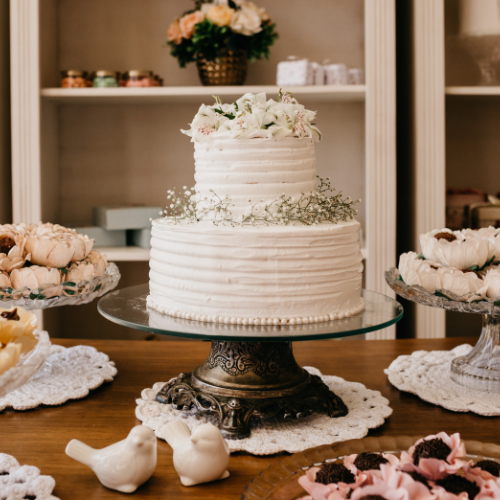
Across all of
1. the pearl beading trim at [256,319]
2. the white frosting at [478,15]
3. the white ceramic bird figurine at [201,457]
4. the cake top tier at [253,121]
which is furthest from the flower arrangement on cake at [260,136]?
the white frosting at [478,15]

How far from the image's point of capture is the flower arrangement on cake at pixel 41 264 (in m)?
1.06

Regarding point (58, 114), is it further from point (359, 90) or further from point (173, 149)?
point (359, 90)

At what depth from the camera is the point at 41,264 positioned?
1097 millimetres

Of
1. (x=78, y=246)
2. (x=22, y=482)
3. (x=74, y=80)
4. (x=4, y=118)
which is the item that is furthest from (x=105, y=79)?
(x=22, y=482)

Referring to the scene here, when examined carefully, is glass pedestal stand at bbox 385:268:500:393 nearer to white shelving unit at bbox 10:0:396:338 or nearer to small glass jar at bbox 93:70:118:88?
white shelving unit at bbox 10:0:396:338

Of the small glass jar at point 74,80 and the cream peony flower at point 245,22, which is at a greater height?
Result: the cream peony flower at point 245,22

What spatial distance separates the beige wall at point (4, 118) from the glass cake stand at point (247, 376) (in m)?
1.39

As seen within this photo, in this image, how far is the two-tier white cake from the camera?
969 millimetres

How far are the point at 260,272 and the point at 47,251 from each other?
0.39m

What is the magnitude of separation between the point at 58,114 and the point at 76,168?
0.22m

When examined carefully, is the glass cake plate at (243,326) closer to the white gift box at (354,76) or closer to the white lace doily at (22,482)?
the white lace doily at (22,482)

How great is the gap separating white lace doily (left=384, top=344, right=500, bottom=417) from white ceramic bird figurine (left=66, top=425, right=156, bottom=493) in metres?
0.49

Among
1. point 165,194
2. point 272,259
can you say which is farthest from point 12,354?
point 165,194

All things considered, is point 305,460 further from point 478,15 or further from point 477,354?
point 478,15
